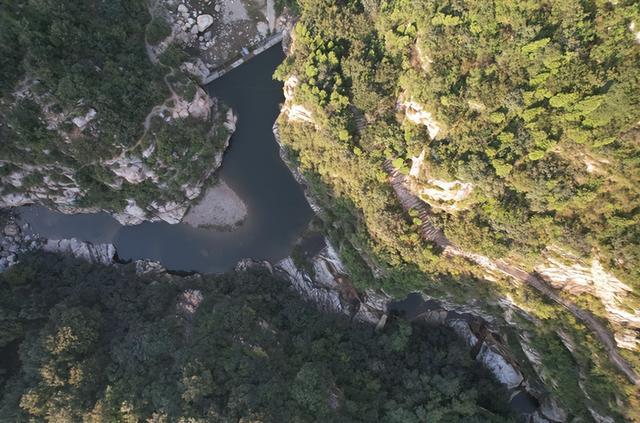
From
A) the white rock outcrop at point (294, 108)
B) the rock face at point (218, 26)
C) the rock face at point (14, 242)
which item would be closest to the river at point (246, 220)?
the rock face at point (14, 242)

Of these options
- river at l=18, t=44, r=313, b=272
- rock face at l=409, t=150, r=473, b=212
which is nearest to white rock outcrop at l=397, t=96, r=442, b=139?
rock face at l=409, t=150, r=473, b=212

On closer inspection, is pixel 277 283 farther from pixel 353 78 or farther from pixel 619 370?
pixel 619 370

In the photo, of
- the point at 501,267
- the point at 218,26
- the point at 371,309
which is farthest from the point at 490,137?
the point at 218,26

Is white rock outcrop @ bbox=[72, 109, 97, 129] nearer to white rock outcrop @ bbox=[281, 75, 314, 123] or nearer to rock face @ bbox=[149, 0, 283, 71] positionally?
rock face @ bbox=[149, 0, 283, 71]

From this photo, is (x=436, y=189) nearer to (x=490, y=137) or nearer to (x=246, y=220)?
(x=490, y=137)

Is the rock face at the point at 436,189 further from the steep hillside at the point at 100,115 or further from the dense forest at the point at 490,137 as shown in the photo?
the steep hillside at the point at 100,115
